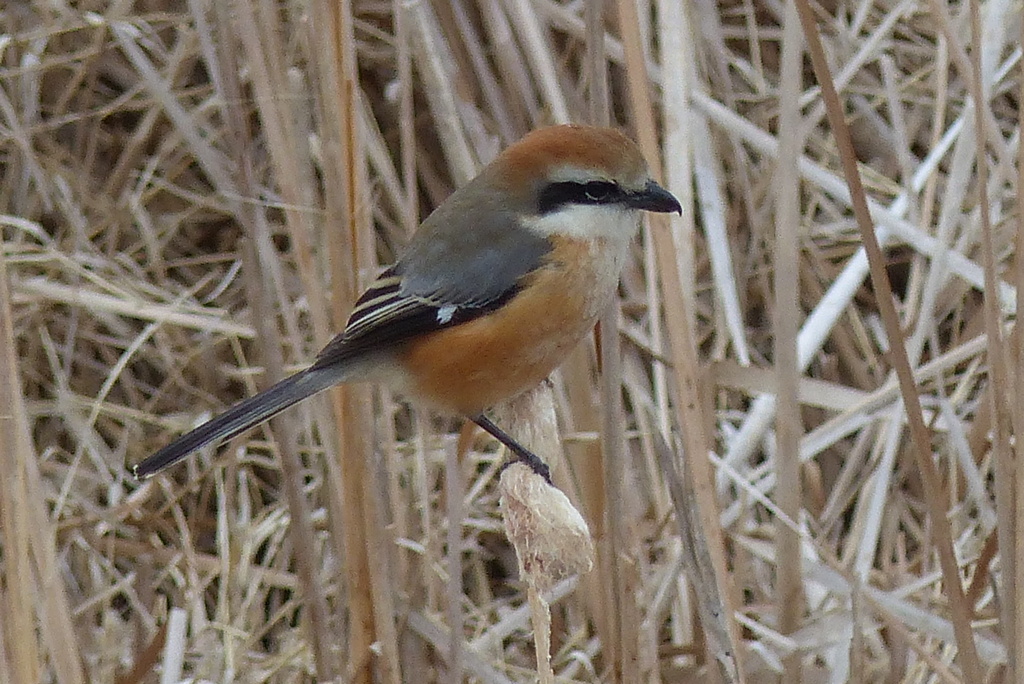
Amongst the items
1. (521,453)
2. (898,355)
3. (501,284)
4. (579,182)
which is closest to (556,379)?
(501,284)

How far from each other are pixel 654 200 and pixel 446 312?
368mm

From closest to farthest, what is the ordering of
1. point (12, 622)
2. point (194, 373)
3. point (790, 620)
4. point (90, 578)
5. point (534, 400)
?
1. point (12, 622)
2. point (534, 400)
3. point (790, 620)
4. point (90, 578)
5. point (194, 373)

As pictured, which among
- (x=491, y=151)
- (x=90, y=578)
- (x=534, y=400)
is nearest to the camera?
(x=534, y=400)

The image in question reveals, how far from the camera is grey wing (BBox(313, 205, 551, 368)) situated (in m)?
1.85

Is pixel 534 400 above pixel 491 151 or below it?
below

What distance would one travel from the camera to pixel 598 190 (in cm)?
176

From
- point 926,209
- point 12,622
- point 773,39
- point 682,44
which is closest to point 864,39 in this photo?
point 773,39

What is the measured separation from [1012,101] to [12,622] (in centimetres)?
258

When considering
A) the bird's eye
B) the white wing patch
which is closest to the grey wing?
the white wing patch

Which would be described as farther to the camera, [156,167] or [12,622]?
[156,167]

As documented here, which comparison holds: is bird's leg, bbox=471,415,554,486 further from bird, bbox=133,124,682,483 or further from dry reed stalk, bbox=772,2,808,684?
dry reed stalk, bbox=772,2,808,684

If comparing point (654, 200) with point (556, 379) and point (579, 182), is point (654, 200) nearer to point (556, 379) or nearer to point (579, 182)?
point (579, 182)

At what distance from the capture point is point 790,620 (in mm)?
2104

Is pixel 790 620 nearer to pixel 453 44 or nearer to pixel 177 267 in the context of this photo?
pixel 453 44
